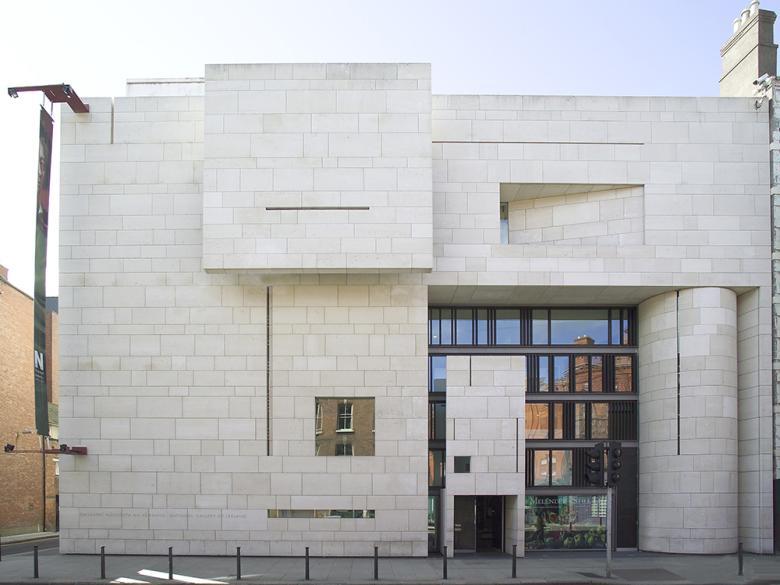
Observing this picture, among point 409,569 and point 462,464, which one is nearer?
point 409,569

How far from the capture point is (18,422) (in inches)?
1468

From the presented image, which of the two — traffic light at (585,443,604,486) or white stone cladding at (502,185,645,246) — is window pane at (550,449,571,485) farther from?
white stone cladding at (502,185,645,246)

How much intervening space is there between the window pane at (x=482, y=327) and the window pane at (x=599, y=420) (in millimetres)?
3936

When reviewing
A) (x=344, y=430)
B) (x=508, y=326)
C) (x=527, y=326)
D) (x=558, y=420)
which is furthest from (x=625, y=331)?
(x=344, y=430)

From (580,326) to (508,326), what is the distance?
2297 millimetres

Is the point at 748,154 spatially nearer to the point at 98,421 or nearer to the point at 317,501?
the point at 317,501

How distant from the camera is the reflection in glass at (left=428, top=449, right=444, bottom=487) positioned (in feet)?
78.7


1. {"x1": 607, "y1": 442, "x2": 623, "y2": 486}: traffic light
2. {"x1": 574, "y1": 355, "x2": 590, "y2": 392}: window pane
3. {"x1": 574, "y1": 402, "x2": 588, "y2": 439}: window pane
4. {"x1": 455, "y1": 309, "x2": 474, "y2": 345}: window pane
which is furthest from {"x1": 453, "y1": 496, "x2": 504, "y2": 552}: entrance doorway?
{"x1": 607, "y1": 442, "x2": 623, "y2": 486}: traffic light

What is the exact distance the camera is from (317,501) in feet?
73.7

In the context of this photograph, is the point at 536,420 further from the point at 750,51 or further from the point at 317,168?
the point at 750,51

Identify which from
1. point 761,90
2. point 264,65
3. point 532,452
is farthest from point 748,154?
point 264,65

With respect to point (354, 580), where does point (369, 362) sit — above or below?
above

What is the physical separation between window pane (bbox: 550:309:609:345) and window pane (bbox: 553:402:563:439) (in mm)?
2017

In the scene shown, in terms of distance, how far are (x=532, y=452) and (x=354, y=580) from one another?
8.41m
